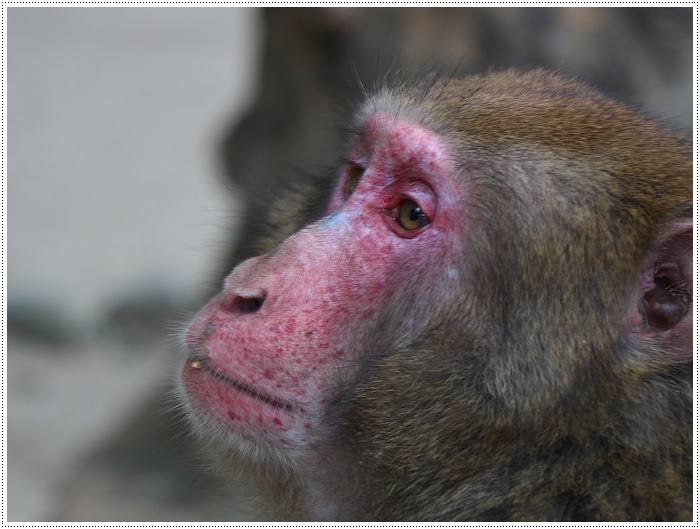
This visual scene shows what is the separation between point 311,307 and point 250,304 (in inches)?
6.2

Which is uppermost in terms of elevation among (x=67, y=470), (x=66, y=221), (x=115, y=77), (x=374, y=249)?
(x=374, y=249)

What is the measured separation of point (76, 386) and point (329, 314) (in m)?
4.57

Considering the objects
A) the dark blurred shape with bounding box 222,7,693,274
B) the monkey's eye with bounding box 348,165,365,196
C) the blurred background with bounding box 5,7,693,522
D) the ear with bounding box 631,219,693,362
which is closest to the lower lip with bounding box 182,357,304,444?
the blurred background with bounding box 5,7,693,522

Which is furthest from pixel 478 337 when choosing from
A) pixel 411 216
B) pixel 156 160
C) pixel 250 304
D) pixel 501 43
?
pixel 156 160

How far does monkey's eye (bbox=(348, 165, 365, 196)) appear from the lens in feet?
8.13

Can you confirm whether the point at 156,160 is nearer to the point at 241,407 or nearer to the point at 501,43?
the point at 501,43

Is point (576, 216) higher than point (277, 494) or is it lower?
higher

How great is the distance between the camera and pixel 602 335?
6.54 feet

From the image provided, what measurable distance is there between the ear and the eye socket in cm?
52

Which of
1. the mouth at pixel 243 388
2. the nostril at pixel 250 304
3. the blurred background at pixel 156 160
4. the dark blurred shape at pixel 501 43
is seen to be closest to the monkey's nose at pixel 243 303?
the nostril at pixel 250 304

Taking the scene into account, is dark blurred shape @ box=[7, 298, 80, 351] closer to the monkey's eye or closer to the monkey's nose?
the monkey's eye

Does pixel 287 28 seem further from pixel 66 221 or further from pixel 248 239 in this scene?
pixel 66 221

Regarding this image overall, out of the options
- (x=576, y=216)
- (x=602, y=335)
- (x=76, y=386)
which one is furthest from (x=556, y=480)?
(x=76, y=386)

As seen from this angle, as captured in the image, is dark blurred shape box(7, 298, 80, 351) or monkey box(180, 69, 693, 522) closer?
monkey box(180, 69, 693, 522)
